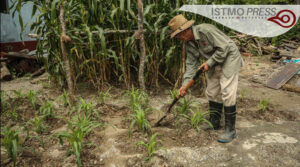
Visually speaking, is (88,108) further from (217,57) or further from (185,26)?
(217,57)

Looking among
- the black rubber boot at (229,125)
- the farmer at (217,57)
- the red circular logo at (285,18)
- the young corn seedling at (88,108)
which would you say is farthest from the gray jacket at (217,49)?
the red circular logo at (285,18)

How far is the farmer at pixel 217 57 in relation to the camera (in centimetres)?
241

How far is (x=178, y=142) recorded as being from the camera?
2.48 m

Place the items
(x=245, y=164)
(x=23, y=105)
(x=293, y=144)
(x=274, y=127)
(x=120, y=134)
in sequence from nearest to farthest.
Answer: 1. (x=245, y=164)
2. (x=293, y=144)
3. (x=120, y=134)
4. (x=274, y=127)
5. (x=23, y=105)

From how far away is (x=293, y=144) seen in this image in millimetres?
2422

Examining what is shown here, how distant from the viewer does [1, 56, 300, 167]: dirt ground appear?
217 cm

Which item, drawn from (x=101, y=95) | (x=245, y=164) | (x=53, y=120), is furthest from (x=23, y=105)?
(x=245, y=164)

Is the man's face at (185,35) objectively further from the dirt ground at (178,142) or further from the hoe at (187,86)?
the dirt ground at (178,142)

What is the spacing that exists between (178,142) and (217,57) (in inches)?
38.0

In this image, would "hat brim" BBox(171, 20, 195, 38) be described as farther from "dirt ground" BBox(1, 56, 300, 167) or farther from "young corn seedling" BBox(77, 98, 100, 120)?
"young corn seedling" BBox(77, 98, 100, 120)

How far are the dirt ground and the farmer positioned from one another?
25 cm

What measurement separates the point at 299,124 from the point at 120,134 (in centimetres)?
216

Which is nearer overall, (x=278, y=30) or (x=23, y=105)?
(x=23, y=105)

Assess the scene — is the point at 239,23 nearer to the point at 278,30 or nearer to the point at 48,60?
the point at 278,30
